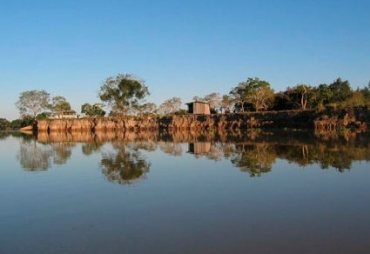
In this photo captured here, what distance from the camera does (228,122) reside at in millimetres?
54031

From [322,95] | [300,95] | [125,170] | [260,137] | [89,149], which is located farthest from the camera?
[300,95]

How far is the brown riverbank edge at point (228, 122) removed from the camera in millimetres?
40938

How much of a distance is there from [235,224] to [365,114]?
129 feet

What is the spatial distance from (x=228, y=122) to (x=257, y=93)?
932 centimetres

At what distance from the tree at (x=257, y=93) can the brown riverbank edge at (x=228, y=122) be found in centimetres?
817

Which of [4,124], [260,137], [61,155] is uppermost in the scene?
[4,124]

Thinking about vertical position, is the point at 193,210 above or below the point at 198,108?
below

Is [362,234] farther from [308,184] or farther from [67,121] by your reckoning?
[67,121]

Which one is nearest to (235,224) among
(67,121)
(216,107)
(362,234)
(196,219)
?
(196,219)

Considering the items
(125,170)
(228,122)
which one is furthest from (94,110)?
(125,170)

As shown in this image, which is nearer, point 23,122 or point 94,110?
point 94,110

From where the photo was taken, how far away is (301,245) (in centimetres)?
485

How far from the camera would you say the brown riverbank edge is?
134 ft

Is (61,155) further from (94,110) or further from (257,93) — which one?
(94,110)
